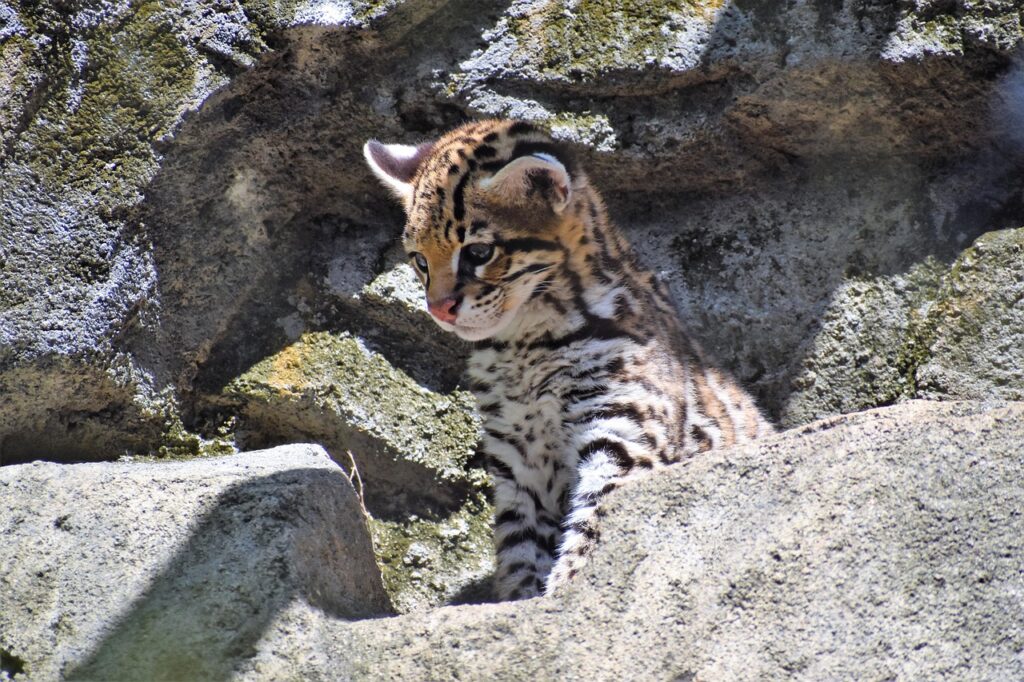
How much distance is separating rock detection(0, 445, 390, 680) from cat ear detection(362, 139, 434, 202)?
137 cm

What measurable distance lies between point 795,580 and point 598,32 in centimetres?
330

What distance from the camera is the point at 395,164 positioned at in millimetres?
5867

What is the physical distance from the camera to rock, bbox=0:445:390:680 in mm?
4410

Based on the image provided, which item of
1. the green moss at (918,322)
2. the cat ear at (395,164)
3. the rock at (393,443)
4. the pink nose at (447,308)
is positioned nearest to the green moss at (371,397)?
the rock at (393,443)

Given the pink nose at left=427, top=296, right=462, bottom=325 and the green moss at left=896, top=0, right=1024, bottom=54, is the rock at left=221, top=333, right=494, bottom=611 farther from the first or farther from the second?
the green moss at left=896, top=0, right=1024, bottom=54

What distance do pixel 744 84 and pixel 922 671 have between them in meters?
3.34

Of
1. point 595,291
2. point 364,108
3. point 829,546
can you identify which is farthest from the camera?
point 364,108

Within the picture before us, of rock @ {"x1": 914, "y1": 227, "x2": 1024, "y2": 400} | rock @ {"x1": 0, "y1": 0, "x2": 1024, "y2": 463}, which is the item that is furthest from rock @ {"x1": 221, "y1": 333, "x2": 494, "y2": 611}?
rock @ {"x1": 914, "y1": 227, "x2": 1024, "y2": 400}

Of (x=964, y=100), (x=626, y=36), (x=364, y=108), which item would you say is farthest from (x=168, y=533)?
Answer: (x=964, y=100)

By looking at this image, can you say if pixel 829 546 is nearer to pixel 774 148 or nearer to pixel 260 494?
pixel 260 494

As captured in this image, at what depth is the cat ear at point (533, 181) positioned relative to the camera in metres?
5.36

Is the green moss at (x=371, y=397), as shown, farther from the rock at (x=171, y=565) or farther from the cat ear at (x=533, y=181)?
the cat ear at (x=533, y=181)

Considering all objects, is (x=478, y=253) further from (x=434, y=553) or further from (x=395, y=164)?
(x=434, y=553)

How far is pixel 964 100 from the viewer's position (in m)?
6.09
